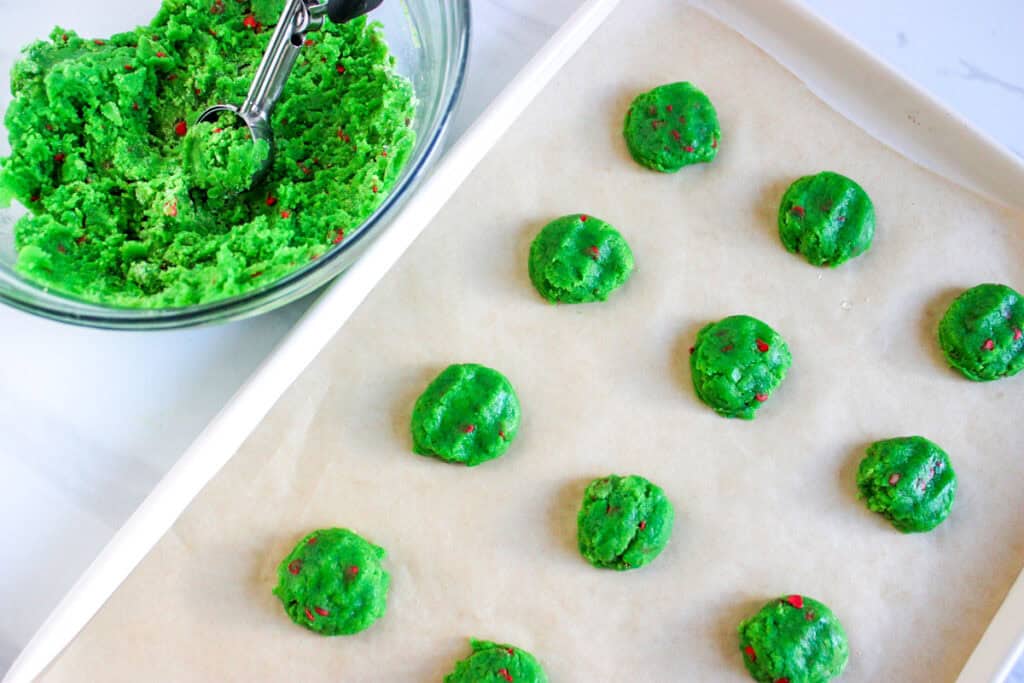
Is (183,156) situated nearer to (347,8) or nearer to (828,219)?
(347,8)

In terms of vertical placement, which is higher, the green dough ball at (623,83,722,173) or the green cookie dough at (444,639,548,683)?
the green dough ball at (623,83,722,173)

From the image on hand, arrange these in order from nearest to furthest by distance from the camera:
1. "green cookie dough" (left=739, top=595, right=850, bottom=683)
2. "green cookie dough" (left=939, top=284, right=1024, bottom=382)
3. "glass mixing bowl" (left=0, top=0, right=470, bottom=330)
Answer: "glass mixing bowl" (left=0, top=0, right=470, bottom=330)
"green cookie dough" (left=739, top=595, right=850, bottom=683)
"green cookie dough" (left=939, top=284, right=1024, bottom=382)

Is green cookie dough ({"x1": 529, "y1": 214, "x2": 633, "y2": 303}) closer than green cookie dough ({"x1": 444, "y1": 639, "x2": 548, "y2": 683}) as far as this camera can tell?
No

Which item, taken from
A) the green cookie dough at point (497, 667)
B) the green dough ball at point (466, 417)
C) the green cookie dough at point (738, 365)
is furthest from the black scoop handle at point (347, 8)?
the green cookie dough at point (497, 667)

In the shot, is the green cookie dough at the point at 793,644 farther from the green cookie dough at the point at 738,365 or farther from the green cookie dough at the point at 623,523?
the green cookie dough at the point at 738,365

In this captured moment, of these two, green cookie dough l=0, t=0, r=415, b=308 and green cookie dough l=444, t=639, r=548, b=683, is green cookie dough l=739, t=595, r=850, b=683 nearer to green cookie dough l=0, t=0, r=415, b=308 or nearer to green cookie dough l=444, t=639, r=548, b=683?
green cookie dough l=444, t=639, r=548, b=683

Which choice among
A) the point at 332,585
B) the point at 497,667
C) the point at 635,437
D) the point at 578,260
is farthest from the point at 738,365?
the point at 332,585

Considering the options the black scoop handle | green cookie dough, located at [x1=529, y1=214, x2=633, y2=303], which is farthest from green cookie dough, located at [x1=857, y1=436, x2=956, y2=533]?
the black scoop handle
